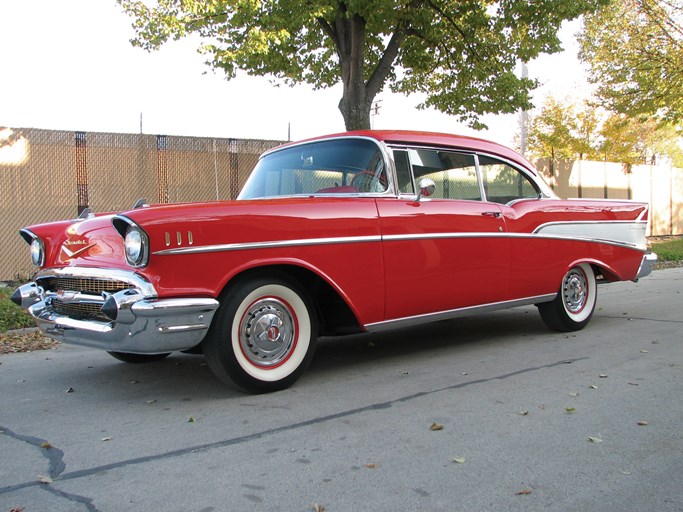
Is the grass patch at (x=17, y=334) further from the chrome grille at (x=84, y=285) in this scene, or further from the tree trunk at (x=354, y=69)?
the tree trunk at (x=354, y=69)

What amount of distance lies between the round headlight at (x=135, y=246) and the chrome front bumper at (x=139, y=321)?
9 cm

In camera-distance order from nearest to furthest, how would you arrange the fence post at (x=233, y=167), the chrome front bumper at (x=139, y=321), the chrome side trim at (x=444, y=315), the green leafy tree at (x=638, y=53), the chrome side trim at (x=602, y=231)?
1. the chrome front bumper at (x=139, y=321)
2. the chrome side trim at (x=444, y=315)
3. the chrome side trim at (x=602, y=231)
4. the fence post at (x=233, y=167)
5. the green leafy tree at (x=638, y=53)

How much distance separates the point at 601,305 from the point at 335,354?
4.49m

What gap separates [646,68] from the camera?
750 inches

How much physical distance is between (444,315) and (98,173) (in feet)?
30.2

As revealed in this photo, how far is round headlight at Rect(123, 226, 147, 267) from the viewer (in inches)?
144

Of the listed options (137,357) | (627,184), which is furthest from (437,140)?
(627,184)

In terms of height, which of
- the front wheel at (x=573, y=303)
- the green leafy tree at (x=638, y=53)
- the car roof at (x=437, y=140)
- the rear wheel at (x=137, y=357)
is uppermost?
the green leafy tree at (x=638, y=53)

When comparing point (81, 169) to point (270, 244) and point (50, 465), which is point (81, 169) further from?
point (50, 465)

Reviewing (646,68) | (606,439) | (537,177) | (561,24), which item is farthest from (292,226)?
(646,68)

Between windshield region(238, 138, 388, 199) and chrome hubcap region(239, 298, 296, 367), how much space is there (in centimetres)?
113

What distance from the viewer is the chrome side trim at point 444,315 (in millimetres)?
4652

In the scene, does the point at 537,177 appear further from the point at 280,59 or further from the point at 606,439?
the point at 280,59

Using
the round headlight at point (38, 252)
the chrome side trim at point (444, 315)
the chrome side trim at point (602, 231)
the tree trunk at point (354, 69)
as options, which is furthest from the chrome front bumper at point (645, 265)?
the tree trunk at point (354, 69)
